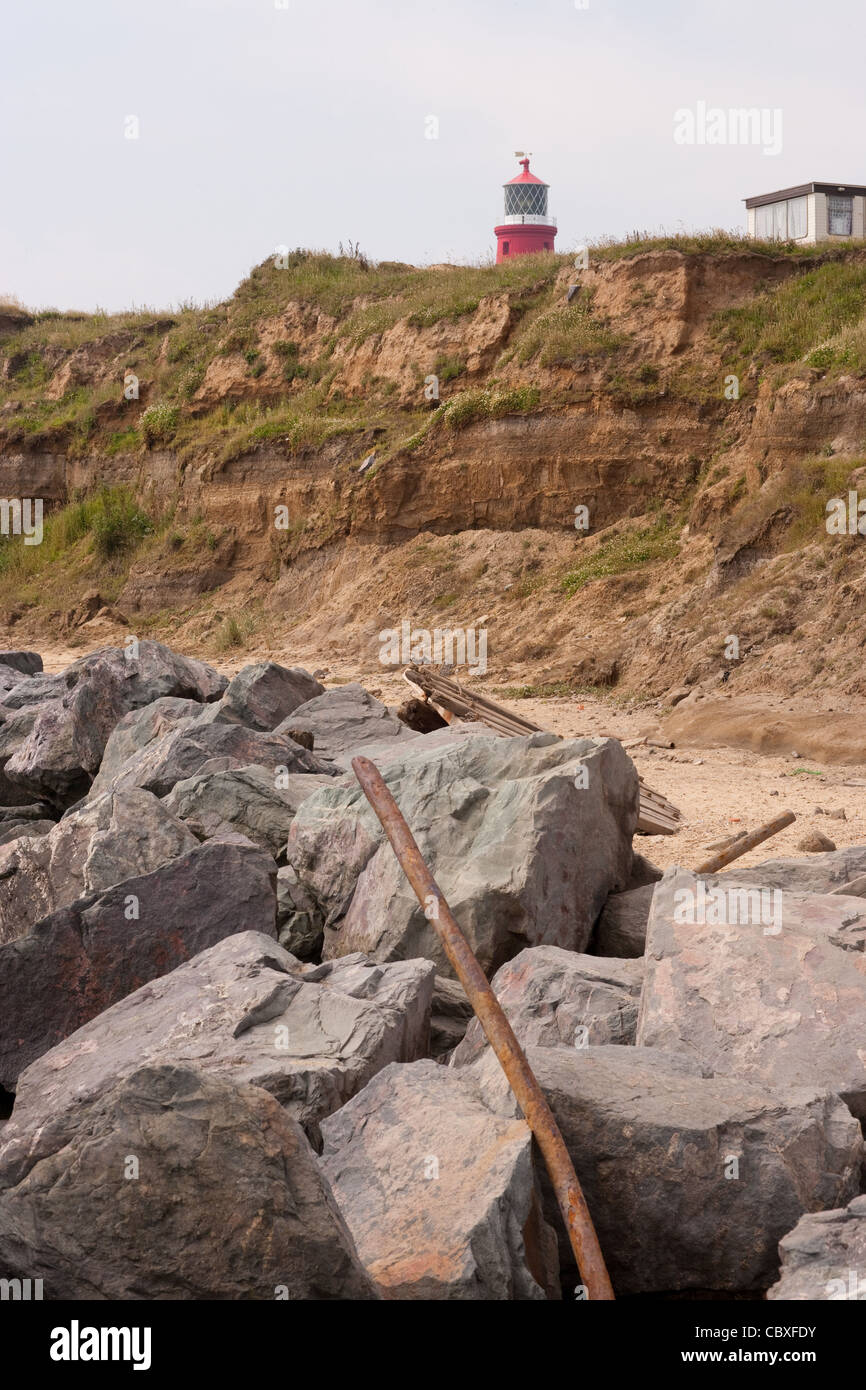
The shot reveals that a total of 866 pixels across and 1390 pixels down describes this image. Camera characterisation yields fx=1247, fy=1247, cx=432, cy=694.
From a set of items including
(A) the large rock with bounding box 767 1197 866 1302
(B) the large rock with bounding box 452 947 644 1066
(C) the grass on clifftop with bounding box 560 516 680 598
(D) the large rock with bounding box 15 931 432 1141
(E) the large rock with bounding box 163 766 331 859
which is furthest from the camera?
(C) the grass on clifftop with bounding box 560 516 680 598

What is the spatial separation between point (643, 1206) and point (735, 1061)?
2.85ft

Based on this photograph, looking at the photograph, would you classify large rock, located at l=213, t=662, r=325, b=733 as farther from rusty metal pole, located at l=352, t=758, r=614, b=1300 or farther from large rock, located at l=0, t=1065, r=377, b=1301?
large rock, located at l=0, t=1065, r=377, b=1301

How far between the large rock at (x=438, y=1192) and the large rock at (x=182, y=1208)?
217mm

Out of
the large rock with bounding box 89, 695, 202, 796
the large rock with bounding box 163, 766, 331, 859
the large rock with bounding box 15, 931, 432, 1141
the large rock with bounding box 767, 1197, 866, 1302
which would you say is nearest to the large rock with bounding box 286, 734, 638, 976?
the large rock with bounding box 163, 766, 331, 859

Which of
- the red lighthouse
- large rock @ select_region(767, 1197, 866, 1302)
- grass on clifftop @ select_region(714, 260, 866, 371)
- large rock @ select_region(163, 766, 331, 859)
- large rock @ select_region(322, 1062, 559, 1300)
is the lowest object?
large rock @ select_region(767, 1197, 866, 1302)

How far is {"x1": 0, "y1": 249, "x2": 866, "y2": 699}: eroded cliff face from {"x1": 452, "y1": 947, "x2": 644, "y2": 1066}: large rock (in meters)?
7.99

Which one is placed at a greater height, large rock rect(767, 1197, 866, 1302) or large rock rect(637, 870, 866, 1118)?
large rock rect(637, 870, 866, 1118)

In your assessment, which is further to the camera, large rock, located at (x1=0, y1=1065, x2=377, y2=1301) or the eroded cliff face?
the eroded cliff face

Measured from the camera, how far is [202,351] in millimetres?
27922

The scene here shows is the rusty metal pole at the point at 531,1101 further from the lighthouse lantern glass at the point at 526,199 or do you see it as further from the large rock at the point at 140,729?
the lighthouse lantern glass at the point at 526,199

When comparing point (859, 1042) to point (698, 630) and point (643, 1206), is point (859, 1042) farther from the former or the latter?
point (698, 630)

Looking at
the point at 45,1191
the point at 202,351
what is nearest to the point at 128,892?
the point at 45,1191

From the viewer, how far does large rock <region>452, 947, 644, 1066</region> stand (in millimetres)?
4566

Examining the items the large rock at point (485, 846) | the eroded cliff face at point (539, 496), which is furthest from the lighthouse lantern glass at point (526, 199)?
the large rock at point (485, 846)
